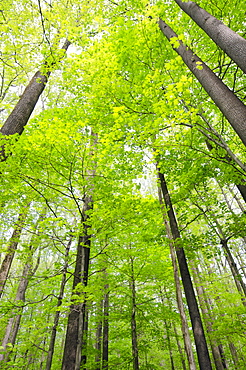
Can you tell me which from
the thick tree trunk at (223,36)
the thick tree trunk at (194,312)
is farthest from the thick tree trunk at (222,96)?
the thick tree trunk at (194,312)

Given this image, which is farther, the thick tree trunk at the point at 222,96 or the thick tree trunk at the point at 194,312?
the thick tree trunk at the point at 194,312

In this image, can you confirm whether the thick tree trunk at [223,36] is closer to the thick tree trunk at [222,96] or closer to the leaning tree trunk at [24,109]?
Result: the thick tree trunk at [222,96]

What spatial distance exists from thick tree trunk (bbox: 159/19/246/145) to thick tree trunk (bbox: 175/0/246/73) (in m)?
0.37

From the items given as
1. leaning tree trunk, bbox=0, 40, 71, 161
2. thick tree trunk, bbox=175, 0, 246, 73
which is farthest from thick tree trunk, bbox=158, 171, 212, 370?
leaning tree trunk, bbox=0, 40, 71, 161

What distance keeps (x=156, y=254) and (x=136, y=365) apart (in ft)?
9.46

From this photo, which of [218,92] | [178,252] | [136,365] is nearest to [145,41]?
[218,92]

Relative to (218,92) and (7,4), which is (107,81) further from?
(7,4)

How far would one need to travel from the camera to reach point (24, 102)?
6.05m

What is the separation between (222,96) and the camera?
10.3 ft

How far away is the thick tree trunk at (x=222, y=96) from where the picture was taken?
281 cm

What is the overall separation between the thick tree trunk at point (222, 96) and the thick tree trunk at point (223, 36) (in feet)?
1.20

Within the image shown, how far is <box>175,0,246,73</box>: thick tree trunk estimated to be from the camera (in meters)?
2.97

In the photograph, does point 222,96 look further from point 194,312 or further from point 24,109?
point 24,109

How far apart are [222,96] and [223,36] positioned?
999mm
